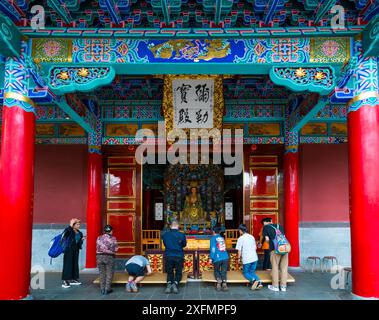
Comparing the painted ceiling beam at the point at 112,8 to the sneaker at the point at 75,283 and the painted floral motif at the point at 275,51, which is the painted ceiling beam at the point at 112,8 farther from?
the sneaker at the point at 75,283

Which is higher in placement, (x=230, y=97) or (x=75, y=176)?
(x=230, y=97)

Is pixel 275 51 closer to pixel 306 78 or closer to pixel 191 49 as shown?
pixel 306 78

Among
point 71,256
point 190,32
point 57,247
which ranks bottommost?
point 71,256

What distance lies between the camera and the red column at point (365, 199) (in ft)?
16.5

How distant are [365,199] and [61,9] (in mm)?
4908

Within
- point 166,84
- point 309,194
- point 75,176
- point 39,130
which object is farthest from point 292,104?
point 39,130

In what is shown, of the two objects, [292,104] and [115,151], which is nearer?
[292,104]

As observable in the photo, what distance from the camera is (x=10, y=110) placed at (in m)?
5.24

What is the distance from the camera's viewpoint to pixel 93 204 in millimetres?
9047

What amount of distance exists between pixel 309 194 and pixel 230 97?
10.1 feet

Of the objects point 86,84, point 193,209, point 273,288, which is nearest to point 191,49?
point 86,84

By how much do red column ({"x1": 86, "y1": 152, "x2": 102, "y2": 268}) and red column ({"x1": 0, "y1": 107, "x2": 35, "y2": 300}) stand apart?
12.1ft

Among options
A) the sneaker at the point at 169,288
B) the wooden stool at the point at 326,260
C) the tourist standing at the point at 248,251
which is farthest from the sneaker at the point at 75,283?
the wooden stool at the point at 326,260

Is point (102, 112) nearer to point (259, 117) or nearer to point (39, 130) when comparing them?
point (39, 130)
